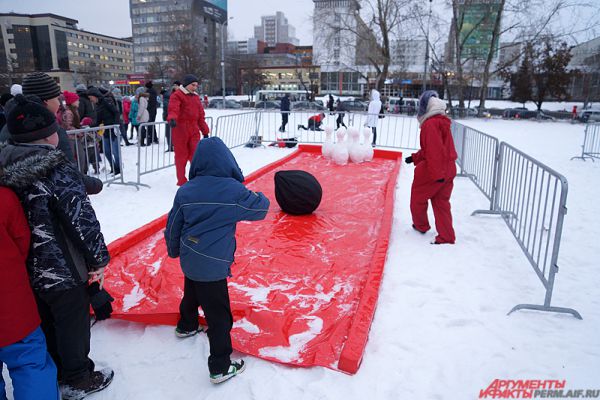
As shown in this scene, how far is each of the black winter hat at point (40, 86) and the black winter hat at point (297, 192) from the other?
288cm

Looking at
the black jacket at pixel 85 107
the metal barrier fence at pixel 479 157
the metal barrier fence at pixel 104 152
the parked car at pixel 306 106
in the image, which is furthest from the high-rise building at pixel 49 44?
the metal barrier fence at pixel 479 157

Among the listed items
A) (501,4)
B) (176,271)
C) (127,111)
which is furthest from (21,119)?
(501,4)

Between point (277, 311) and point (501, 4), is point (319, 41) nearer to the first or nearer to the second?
point (501, 4)

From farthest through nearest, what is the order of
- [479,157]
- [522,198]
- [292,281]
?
[479,157], [522,198], [292,281]

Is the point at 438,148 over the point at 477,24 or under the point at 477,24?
under

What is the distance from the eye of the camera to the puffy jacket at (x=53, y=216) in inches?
78.0

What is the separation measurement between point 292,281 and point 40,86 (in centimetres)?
282

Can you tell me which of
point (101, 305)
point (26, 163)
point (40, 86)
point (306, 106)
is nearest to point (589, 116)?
point (306, 106)

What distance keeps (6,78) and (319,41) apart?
24055mm

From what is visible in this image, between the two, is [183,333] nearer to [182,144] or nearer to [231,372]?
[231,372]

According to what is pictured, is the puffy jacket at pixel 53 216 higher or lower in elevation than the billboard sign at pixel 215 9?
lower

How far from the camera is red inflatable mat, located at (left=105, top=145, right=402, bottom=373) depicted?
291 centimetres

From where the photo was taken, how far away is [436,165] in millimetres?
4660

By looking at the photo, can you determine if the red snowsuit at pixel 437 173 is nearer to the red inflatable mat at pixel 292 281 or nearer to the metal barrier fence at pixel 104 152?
the red inflatable mat at pixel 292 281
